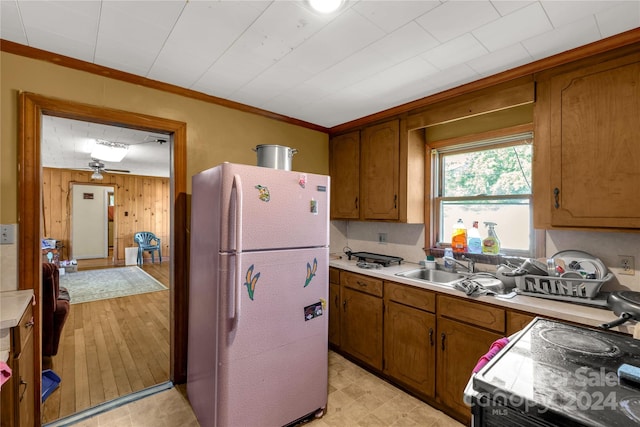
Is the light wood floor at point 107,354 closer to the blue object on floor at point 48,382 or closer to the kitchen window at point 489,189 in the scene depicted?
the blue object on floor at point 48,382

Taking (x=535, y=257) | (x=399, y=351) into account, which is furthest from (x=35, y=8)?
(x=535, y=257)

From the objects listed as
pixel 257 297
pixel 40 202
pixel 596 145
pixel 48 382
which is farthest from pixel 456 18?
pixel 48 382

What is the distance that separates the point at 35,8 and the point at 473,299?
2790mm

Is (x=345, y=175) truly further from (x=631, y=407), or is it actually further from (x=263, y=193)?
(x=631, y=407)

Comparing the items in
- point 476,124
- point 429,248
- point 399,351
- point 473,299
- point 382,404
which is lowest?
point 382,404

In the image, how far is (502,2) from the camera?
4.39 feet

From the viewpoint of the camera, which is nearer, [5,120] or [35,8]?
[35,8]

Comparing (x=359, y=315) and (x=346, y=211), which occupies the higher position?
(x=346, y=211)

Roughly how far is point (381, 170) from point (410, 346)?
154cm

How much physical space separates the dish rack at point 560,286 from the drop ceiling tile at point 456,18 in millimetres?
1460

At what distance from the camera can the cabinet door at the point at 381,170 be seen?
271 centimetres

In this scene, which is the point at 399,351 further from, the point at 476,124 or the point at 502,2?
the point at 502,2

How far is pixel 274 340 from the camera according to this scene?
1779 millimetres

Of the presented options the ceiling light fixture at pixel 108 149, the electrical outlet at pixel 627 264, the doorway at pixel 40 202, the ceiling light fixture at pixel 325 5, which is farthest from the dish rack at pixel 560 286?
the ceiling light fixture at pixel 108 149
